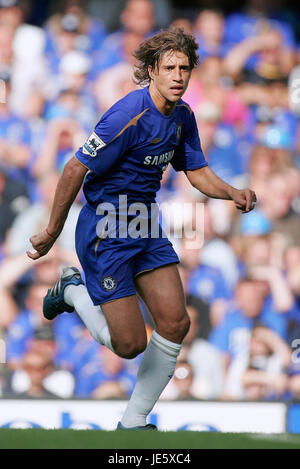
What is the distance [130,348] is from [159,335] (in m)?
0.21

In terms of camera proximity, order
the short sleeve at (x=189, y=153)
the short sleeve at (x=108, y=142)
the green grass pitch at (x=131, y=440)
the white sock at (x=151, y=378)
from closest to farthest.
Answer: the green grass pitch at (x=131, y=440), the short sleeve at (x=108, y=142), the white sock at (x=151, y=378), the short sleeve at (x=189, y=153)

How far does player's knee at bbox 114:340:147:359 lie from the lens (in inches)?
181

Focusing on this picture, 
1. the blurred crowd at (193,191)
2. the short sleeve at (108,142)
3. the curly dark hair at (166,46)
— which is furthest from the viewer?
the blurred crowd at (193,191)

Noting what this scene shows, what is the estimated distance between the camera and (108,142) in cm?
441

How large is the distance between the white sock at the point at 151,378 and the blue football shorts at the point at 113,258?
38 cm

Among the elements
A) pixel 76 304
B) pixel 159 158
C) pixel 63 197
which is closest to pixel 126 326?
pixel 76 304

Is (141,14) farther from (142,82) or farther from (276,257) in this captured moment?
(142,82)

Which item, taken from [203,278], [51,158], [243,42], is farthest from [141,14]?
[203,278]

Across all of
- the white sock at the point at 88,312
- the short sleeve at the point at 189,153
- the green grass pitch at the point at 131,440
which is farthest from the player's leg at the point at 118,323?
the short sleeve at the point at 189,153

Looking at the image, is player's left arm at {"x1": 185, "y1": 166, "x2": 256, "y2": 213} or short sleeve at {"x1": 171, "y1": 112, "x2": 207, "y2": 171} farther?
short sleeve at {"x1": 171, "y1": 112, "x2": 207, "y2": 171}

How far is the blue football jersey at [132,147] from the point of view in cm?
441

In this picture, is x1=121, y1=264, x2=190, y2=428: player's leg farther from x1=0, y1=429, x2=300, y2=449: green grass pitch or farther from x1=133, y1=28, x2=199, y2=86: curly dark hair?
x1=133, y1=28, x2=199, y2=86: curly dark hair

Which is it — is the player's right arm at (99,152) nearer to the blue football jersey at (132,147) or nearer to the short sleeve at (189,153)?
the blue football jersey at (132,147)

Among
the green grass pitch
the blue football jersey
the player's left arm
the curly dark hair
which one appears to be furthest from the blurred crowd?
the curly dark hair
